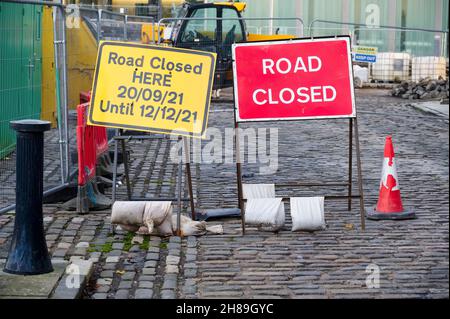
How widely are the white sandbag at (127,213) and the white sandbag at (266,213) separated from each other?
0.95 meters

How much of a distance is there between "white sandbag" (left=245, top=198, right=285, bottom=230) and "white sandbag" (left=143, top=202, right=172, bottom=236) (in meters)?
0.71

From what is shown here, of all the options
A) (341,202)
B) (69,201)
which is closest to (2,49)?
(69,201)

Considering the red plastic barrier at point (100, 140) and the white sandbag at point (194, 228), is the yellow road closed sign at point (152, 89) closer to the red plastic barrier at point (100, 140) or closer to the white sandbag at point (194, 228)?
the white sandbag at point (194, 228)

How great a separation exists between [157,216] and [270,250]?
1075mm

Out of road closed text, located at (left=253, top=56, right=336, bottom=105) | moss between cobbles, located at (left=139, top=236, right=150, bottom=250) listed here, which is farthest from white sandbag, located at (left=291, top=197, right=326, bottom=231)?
moss between cobbles, located at (left=139, top=236, right=150, bottom=250)

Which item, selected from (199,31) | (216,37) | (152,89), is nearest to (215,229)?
(152,89)

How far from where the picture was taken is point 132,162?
12.9m

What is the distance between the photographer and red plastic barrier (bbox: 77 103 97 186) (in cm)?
913

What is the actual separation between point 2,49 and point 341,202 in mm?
3752

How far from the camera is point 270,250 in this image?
7.57 metres

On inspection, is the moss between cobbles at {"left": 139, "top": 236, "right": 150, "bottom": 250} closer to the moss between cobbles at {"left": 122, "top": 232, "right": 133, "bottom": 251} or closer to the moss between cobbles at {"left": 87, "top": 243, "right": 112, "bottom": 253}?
the moss between cobbles at {"left": 122, "top": 232, "right": 133, "bottom": 251}

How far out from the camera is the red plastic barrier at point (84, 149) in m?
9.13

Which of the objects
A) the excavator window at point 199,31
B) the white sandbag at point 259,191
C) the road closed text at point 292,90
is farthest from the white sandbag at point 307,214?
the excavator window at point 199,31
